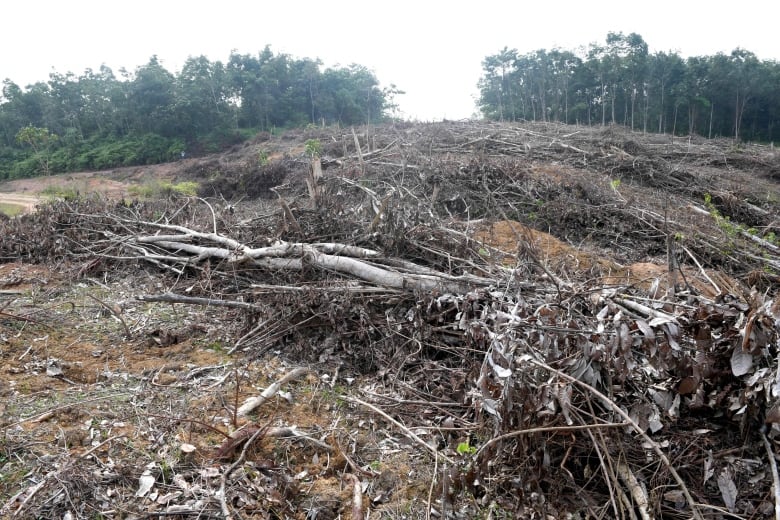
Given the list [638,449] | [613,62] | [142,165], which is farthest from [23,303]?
[613,62]

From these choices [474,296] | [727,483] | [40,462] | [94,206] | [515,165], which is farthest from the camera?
[515,165]

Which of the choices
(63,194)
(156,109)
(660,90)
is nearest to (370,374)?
(63,194)

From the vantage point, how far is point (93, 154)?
25172 millimetres

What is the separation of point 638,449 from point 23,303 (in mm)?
5184

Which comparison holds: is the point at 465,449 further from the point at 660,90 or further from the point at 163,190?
the point at 660,90

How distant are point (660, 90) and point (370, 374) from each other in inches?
1353

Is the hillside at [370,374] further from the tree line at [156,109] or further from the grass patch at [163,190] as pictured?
the tree line at [156,109]

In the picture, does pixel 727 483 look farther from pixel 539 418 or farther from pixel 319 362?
pixel 319 362

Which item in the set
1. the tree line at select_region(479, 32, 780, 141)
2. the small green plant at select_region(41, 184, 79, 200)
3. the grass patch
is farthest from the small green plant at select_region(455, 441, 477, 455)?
the tree line at select_region(479, 32, 780, 141)

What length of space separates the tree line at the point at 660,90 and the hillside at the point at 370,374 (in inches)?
1146

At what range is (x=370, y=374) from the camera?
11.0ft

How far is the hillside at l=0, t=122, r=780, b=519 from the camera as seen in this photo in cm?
192

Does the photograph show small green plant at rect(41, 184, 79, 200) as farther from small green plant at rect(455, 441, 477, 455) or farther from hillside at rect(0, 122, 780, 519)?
small green plant at rect(455, 441, 477, 455)

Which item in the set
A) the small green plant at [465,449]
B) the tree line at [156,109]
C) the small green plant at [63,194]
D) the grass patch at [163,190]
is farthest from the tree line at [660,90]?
the small green plant at [465,449]
